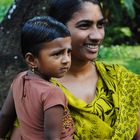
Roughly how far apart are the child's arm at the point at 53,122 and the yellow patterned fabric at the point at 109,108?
0.43m

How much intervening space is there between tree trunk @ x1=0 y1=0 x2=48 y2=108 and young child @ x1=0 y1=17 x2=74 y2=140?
158 centimetres

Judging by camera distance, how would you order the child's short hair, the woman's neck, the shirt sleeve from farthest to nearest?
the woman's neck < the child's short hair < the shirt sleeve

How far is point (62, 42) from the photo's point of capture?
2.77 m

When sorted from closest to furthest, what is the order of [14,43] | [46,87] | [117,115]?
[46,87] < [117,115] < [14,43]

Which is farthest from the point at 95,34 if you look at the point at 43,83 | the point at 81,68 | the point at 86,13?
the point at 43,83

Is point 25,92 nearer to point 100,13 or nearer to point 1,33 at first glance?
point 100,13

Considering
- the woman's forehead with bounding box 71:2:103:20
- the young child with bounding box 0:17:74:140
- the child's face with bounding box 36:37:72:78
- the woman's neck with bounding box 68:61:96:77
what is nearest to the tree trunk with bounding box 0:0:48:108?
the woman's neck with bounding box 68:61:96:77

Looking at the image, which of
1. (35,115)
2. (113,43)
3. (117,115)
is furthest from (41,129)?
(113,43)

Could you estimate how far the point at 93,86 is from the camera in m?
3.36

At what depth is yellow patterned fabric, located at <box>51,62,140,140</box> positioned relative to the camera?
3156 mm

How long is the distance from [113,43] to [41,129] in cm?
1569

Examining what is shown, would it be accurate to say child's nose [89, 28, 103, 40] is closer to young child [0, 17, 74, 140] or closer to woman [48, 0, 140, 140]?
woman [48, 0, 140, 140]

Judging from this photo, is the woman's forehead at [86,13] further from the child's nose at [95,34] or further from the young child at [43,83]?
the young child at [43,83]

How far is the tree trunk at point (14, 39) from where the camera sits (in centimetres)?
446
